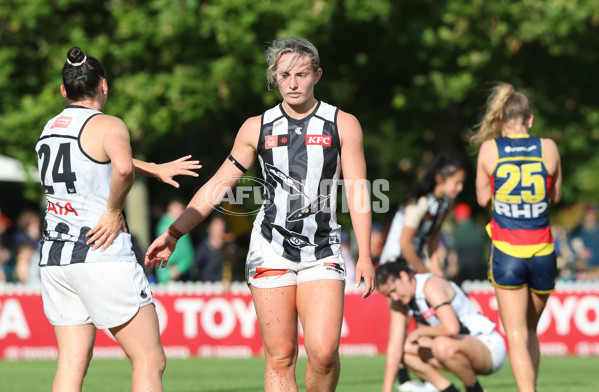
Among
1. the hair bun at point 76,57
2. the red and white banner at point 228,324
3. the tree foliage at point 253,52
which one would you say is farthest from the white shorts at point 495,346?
the tree foliage at point 253,52

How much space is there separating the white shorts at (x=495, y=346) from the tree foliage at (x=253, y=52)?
31.4 feet

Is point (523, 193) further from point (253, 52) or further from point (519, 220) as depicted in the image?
point (253, 52)

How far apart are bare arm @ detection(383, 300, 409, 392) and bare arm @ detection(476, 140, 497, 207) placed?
5.51 ft

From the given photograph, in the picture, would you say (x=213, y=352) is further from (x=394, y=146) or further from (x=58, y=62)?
(x=394, y=146)

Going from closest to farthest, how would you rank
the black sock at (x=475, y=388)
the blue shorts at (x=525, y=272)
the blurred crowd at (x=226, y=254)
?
the blue shorts at (x=525, y=272) < the black sock at (x=475, y=388) < the blurred crowd at (x=226, y=254)

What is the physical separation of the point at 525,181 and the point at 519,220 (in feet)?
0.97

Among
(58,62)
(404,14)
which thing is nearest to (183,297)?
(58,62)

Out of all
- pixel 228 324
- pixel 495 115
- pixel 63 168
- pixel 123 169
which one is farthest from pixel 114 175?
pixel 228 324

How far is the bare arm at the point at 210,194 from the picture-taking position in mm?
6262

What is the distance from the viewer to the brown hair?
25.5 ft

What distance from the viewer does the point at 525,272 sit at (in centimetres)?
764

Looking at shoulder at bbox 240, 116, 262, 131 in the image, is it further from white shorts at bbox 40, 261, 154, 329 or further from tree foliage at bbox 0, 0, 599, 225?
tree foliage at bbox 0, 0, 599, 225

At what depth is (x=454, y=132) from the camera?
79.9ft

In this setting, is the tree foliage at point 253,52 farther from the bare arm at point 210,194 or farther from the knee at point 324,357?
the knee at point 324,357
